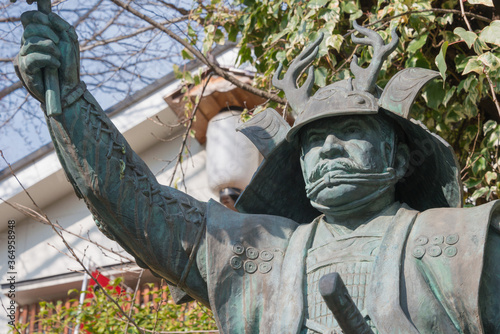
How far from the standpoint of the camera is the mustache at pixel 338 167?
3.91m

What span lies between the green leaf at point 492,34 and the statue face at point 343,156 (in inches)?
86.6

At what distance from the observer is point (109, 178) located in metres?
3.82

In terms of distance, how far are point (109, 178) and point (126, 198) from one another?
4.1 inches

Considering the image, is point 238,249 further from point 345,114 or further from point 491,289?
→ point 491,289

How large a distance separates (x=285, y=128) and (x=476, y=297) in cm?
110

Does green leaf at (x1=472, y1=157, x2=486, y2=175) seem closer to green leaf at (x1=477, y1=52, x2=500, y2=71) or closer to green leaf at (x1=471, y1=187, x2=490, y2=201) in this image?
green leaf at (x1=471, y1=187, x2=490, y2=201)

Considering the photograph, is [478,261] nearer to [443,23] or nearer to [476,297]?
[476,297]

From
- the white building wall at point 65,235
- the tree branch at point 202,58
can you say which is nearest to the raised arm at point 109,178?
the tree branch at point 202,58

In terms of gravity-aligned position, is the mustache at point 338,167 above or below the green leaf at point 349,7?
below

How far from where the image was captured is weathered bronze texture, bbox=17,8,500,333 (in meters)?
3.65

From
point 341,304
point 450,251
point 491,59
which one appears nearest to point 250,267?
point 450,251

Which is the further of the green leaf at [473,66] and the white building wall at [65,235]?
the white building wall at [65,235]

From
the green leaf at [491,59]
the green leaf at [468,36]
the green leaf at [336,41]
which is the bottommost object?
the green leaf at [491,59]

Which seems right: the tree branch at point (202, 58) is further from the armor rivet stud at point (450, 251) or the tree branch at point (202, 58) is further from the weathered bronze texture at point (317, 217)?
the armor rivet stud at point (450, 251)
